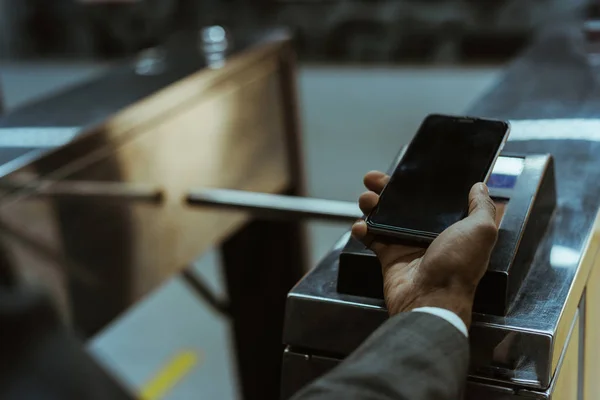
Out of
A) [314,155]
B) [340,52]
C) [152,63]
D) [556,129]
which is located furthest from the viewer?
[340,52]

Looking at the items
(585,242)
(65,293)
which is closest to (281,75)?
(65,293)

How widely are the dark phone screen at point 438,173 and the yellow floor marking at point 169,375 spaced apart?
1.35 metres

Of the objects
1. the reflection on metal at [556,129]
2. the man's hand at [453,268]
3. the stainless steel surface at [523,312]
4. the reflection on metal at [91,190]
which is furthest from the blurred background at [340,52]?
the man's hand at [453,268]

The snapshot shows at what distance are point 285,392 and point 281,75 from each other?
38.3 inches

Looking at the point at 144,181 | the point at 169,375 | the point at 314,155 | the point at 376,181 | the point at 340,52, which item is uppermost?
the point at 376,181

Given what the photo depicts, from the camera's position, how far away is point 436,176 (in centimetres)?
57

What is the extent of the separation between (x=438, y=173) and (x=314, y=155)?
221 cm

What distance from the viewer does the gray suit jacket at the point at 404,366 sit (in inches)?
17.2

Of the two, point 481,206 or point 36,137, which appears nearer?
point 481,206

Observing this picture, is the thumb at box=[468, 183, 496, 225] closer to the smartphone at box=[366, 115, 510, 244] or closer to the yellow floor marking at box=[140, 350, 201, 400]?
the smartphone at box=[366, 115, 510, 244]

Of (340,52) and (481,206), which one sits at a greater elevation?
(481,206)

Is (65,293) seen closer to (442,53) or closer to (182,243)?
(182,243)

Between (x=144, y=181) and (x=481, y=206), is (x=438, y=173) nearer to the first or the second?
(x=481, y=206)

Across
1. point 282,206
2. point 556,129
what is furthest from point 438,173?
point 282,206
